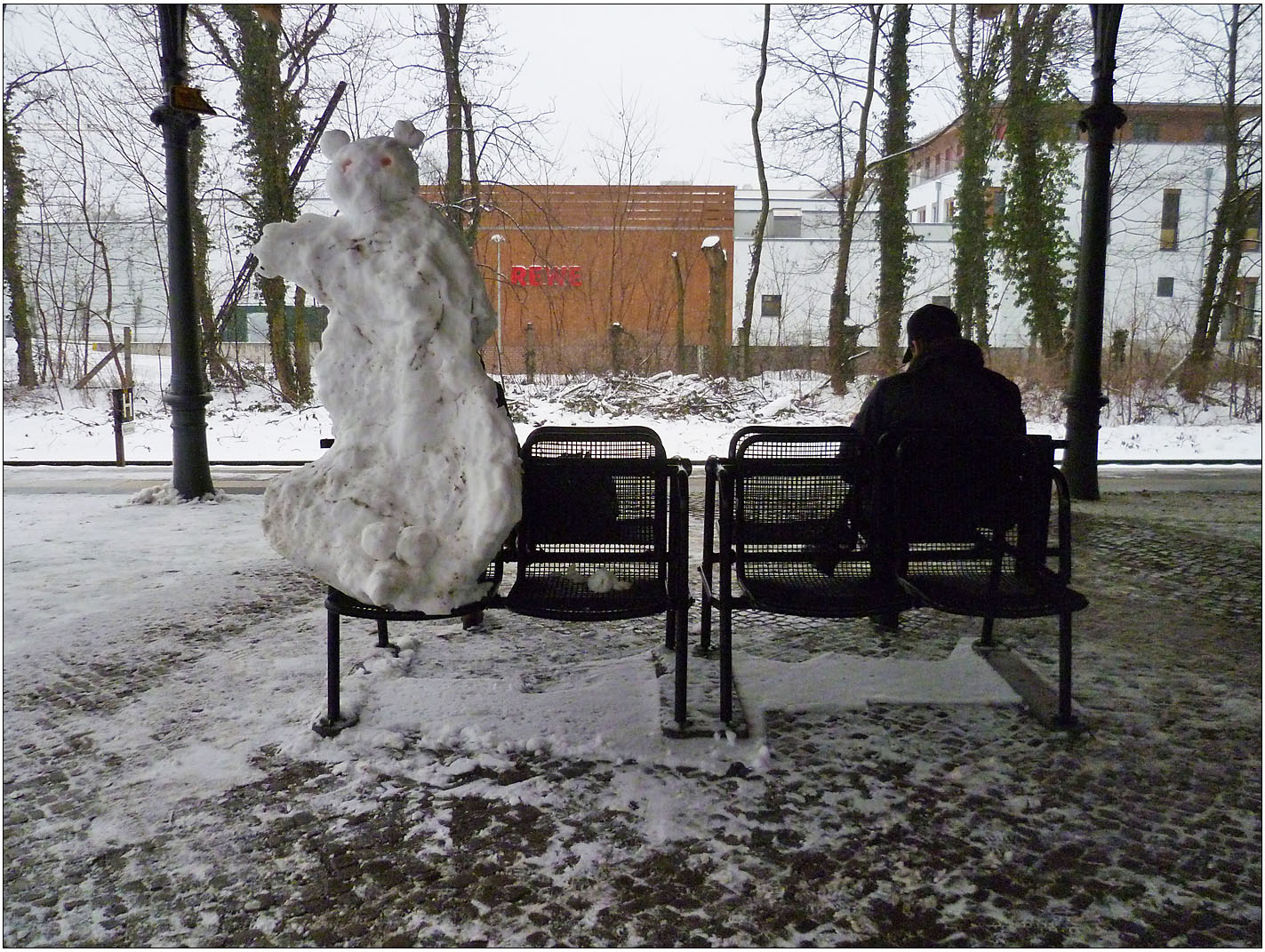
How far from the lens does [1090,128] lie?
821 centimetres

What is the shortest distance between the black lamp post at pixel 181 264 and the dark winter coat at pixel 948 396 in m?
6.17

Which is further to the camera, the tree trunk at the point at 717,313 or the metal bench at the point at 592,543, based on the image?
the tree trunk at the point at 717,313

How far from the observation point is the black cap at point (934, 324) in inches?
169

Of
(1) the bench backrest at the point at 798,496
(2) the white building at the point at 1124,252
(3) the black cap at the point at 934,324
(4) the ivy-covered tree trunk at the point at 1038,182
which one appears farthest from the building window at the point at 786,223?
(1) the bench backrest at the point at 798,496

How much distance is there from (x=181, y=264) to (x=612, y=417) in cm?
955

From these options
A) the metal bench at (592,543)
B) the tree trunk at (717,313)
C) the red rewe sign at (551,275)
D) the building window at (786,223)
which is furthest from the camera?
the building window at (786,223)

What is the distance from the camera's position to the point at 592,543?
369 centimetres

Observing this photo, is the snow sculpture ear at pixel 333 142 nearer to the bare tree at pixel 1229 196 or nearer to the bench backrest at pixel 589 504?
the bench backrest at pixel 589 504

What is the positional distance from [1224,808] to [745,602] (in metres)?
1.64

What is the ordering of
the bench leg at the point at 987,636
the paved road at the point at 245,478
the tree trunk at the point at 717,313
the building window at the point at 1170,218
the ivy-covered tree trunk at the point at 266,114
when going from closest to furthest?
1. the bench leg at the point at 987,636
2. the paved road at the point at 245,478
3. the ivy-covered tree trunk at the point at 266,114
4. the building window at the point at 1170,218
5. the tree trunk at the point at 717,313

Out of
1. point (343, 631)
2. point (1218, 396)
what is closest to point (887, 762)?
point (343, 631)

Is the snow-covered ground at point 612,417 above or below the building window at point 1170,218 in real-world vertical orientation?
below

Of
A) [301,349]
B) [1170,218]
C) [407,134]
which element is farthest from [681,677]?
[1170,218]

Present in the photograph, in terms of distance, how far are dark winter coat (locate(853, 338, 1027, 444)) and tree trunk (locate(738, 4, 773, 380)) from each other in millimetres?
14774
